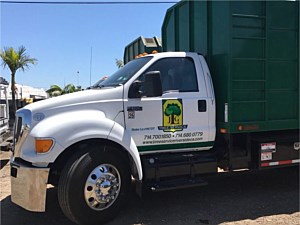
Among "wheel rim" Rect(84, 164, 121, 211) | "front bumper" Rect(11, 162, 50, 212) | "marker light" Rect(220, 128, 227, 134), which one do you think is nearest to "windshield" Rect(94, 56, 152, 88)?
"wheel rim" Rect(84, 164, 121, 211)

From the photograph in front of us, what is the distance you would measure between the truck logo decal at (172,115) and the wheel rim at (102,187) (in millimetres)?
959

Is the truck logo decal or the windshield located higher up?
the windshield

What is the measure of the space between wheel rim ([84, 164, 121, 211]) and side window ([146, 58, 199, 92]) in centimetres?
141

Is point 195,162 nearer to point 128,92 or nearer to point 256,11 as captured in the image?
point 128,92

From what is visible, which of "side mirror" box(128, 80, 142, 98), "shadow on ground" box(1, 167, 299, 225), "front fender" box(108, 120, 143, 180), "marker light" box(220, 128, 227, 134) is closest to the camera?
"front fender" box(108, 120, 143, 180)

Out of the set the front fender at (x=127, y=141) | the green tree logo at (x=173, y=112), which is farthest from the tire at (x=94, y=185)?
the green tree logo at (x=173, y=112)

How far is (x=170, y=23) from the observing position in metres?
6.93

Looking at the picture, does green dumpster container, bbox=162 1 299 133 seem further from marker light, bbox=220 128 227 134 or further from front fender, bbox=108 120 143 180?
front fender, bbox=108 120 143 180

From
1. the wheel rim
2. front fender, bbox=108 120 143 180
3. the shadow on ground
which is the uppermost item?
front fender, bbox=108 120 143 180

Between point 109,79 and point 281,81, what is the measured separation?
264cm

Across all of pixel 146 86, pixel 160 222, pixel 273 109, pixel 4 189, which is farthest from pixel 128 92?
pixel 4 189

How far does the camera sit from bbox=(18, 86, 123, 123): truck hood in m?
4.64

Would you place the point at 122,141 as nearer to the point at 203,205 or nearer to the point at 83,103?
the point at 83,103

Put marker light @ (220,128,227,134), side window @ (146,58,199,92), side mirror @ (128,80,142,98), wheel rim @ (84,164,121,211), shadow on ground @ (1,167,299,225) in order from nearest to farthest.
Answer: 1. wheel rim @ (84,164,121,211)
2. shadow on ground @ (1,167,299,225)
3. side mirror @ (128,80,142,98)
4. side window @ (146,58,199,92)
5. marker light @ (220,128,227,134)
